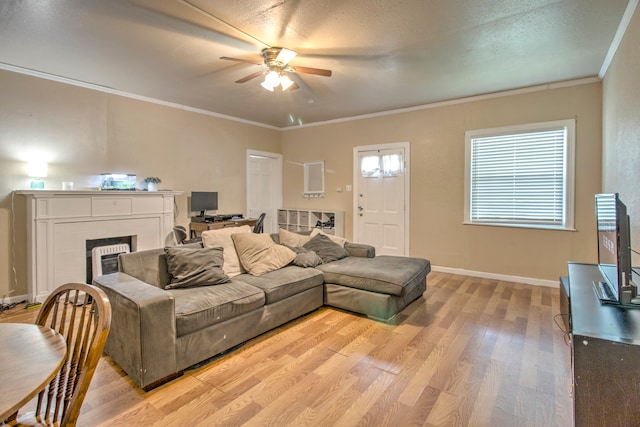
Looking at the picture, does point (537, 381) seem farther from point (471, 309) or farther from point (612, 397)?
point (471, 309)

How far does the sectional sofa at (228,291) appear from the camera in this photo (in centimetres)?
208

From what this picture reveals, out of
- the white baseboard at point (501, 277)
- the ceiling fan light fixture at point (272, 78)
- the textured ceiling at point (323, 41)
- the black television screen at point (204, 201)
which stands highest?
the textured ceiling at point (323, 41)

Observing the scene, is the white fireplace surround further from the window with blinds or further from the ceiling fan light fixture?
the window with blinds

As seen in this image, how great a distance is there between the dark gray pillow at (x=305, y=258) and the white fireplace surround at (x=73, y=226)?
221 centimetres

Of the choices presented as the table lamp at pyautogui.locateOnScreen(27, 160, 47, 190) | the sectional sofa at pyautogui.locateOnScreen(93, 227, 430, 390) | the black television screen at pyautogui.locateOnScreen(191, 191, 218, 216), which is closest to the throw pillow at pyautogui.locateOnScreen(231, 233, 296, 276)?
the sectional sofa at pyautogui.locateOnScreen(93, 227, 430, 390)

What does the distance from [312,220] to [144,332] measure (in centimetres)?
461

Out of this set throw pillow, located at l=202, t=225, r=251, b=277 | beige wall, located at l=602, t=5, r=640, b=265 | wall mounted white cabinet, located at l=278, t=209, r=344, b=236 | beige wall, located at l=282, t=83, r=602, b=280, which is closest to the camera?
beige wall, located at l=602, t=5, r=640, b=265

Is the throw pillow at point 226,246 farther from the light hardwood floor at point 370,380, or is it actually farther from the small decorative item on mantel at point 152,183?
the small decorative item on mantel at point 152,183

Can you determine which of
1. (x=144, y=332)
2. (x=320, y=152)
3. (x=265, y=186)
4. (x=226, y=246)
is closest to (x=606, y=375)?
(x=144, y=332)

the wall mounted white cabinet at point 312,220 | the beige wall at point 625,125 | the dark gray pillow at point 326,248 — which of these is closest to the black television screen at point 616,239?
the beige wall at point 625,125

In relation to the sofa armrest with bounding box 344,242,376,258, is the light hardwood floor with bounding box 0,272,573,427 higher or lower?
lower

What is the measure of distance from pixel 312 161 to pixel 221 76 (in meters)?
2.88

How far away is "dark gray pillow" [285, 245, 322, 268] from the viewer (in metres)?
3.52

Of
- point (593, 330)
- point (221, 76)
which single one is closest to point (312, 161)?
point (221, 76)
